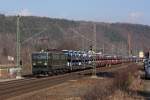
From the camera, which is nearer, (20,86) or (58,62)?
(20,86)

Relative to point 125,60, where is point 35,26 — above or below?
above

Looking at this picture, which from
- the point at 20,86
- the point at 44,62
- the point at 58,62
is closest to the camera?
the point at 20,86

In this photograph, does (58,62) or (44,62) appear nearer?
(44,62)

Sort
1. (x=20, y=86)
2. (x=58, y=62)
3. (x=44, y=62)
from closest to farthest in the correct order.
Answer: (x=20, y=86) < (x=44, y=62) < (x=58, y=62)

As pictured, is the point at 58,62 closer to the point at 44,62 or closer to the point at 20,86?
the point at 44,62

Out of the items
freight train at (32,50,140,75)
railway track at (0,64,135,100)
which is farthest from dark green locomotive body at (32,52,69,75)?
railway track at (0,64,135,100)

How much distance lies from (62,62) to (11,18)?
131 meters

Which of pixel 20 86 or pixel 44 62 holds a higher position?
pixel 44 62

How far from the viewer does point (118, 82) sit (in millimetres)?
38375

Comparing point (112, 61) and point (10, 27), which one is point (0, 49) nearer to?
point (112, 61)

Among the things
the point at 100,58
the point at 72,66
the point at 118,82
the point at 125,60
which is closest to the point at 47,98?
the point at 118,82

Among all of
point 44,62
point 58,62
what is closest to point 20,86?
point 44,62

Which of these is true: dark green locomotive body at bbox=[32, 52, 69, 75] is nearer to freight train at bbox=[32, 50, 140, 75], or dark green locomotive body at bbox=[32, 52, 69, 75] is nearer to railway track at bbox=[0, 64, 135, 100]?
freight train at bbox=[32, 50, 140, 75]

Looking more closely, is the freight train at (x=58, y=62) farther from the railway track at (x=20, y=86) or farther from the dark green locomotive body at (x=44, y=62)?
the railway track at (x=20, y=86)
